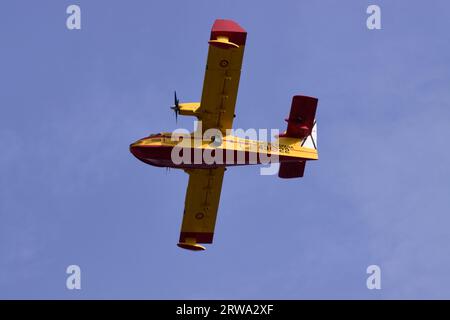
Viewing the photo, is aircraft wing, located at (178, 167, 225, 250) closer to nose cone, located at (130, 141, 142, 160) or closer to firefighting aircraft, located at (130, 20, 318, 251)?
firefighting aircraft, located at (130, 20, 318, 251)

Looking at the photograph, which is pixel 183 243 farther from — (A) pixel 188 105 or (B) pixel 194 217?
(A) pixel 188 105

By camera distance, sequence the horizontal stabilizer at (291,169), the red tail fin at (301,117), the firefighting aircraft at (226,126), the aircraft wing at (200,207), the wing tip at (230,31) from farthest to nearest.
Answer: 1. the aircraft wing at (200,207)
2. the horizontal stabilizer at (291,169)
3. the red tail fin at (301,117)
4. the firefighting aircraft at (226,126)
5. the wing tip at (230,31)

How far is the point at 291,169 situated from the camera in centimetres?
4306

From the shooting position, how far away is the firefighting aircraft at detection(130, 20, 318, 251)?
39938 millimetres

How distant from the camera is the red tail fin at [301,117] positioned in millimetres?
41406

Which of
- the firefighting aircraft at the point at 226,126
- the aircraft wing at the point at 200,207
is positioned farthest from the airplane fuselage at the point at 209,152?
the aircraft wing at the point at 200,207

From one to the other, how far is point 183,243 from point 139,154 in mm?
6714

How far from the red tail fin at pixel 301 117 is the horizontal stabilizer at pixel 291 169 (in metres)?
1.37

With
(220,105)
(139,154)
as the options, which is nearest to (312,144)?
(220,105)

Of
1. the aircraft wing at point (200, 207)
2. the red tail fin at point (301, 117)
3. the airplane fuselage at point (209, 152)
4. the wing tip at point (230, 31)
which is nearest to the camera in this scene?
the wing tip at point (230, 31)

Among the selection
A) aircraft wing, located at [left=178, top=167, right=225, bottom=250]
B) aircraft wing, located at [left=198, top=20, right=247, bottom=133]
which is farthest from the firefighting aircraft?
aircraft wing, located at [left=178, top=167, right=225, bottom=250]

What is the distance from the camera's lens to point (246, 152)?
4131 centimetres

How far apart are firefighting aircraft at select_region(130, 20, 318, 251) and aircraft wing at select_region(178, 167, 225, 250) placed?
92cm

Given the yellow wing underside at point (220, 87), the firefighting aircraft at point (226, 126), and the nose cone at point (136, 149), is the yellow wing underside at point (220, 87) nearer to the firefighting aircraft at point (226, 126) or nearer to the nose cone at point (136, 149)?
the firefighting aircraft at point (226, 126)
